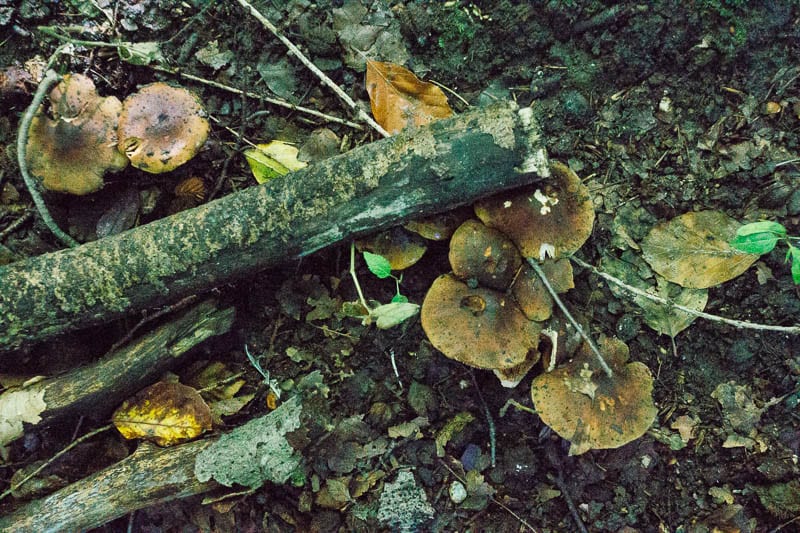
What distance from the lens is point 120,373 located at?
10.2ft

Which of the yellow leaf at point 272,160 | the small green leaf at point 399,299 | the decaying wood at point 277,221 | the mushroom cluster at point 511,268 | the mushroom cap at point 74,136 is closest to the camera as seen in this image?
the decaying wood at point 277,221

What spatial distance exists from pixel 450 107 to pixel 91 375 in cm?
273

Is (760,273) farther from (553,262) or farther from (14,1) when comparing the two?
(14,1)

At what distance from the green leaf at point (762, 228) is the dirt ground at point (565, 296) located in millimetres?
498

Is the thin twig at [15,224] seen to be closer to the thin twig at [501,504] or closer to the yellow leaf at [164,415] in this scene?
the yellow leaf at [164,415]

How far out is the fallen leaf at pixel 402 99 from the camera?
335cm

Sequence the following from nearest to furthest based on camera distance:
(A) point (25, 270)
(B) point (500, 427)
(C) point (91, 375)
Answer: (A) point (25, 270)
(C) point (91, 375)
(B) point (500, 427)

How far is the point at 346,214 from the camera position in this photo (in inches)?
113

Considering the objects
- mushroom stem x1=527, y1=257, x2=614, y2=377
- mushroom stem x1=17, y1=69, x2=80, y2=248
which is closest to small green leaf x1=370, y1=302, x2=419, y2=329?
mushroom stem x1=527, y1=257, x2=614, y2=377

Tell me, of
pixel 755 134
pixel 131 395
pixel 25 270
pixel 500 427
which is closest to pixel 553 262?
pixel 500 427

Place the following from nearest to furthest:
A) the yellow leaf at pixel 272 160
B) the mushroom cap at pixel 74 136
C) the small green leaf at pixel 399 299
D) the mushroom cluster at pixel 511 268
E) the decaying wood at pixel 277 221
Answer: the decaying wood at pixel 277 221
the mushroom cluster at pixel 511 268
the mushroom cap at pixel 74 136
the small green leaf at pixel 399 299
the yellow leaf at pixel 272 160

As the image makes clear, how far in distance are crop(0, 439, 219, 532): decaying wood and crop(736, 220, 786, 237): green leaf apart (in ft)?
10.6

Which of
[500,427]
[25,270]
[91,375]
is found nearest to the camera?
[25,270]

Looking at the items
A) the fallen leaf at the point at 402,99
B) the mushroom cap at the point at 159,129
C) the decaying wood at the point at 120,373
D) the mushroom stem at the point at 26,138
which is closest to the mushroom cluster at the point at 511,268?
the fallen leaf at the point at 402,99
